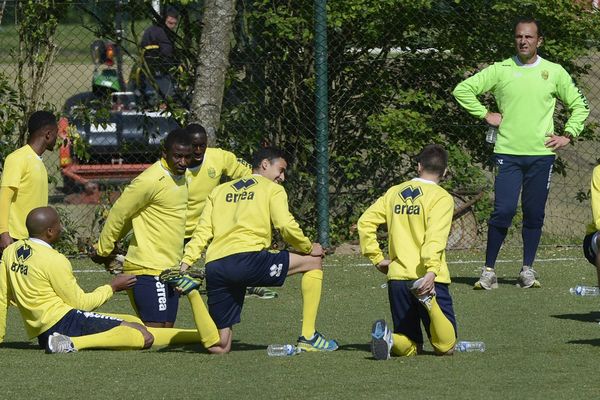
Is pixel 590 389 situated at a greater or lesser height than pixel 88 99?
lesser

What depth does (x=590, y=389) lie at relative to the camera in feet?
23.7

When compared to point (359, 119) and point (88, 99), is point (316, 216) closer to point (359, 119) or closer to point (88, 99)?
point (359, 119)

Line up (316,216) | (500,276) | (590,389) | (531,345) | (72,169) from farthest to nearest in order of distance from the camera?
(72,169) → (316,216) → (500,276) → (531,345) → (590,389)

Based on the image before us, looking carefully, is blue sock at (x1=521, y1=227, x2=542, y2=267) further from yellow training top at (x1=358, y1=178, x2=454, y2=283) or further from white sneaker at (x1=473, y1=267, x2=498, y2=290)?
yellow training top at (x1=358, y1=178, x2=454, y2=283)

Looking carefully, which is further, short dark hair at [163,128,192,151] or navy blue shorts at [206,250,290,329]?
short dark hair at [163,128,192,151]

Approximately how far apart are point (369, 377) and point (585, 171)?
305 inches

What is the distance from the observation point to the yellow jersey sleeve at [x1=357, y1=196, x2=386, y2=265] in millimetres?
8453

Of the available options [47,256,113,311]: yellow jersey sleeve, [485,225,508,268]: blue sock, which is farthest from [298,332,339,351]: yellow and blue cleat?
[485,225,508,268]: blue sock

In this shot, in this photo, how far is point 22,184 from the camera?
1003 centimetres

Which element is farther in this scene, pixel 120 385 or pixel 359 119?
pixel 359 119

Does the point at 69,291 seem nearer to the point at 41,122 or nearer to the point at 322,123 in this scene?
Answer: the point at 41,122

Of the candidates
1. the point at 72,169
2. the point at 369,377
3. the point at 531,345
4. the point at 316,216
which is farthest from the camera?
the point at 72,169

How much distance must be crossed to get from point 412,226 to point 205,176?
2.96 metres

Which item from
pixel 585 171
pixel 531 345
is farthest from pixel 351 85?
pixel 531 345
